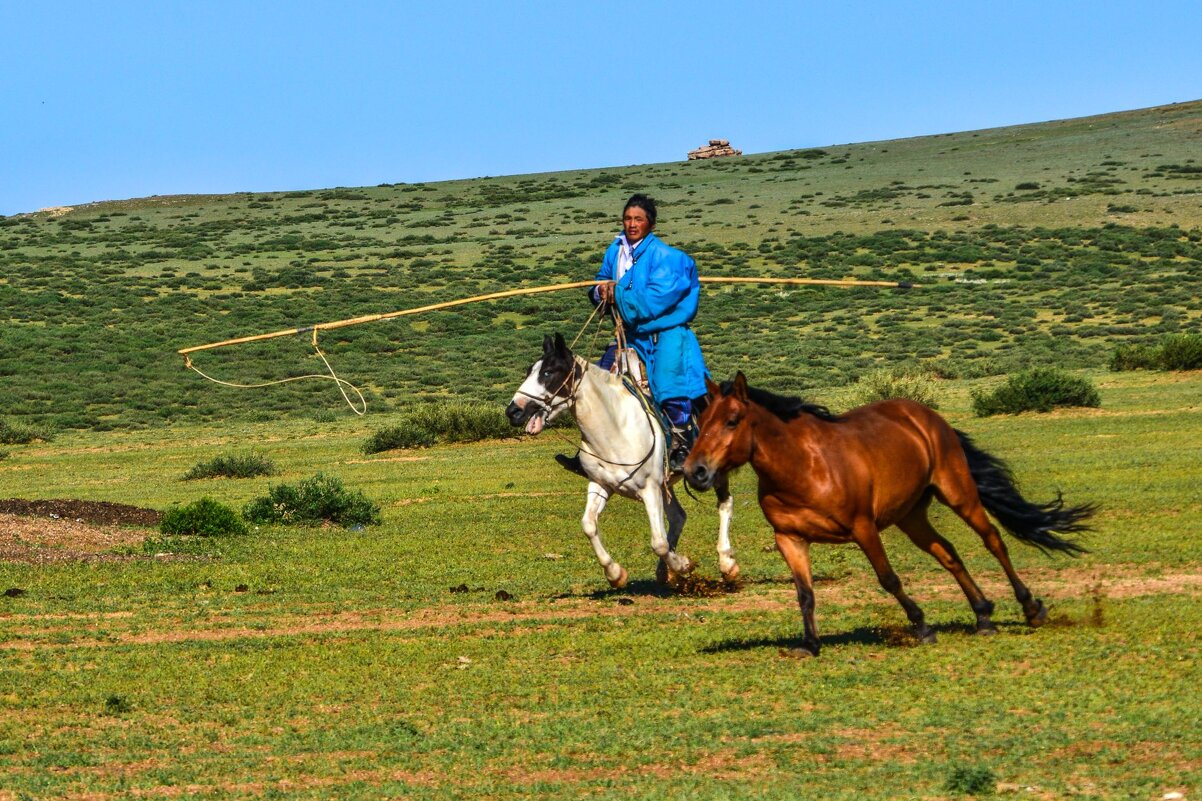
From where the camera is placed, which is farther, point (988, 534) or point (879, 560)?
point (988, 534)

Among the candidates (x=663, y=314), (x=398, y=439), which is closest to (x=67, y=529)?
(x=663, y=314)

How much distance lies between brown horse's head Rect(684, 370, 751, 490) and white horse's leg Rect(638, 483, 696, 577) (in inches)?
110

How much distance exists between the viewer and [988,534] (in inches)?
392

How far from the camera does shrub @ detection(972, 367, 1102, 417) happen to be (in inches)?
1124

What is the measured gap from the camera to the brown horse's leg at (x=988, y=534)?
32.4ft

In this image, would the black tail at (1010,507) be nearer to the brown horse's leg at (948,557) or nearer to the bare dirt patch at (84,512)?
the brown horse's leg at (948,557)

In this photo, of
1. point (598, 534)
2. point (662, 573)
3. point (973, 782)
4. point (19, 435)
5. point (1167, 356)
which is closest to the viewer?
point (973, 782)

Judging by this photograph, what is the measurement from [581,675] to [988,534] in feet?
9.04

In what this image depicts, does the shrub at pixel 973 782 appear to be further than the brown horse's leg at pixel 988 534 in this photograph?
No

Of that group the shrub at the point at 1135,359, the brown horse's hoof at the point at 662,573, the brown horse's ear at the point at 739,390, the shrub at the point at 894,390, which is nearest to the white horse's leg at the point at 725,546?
the brown horse's hoof at the point at 662,573

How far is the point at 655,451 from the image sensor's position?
12.0 metres

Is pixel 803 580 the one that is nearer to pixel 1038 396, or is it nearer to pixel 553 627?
pixel 553 627

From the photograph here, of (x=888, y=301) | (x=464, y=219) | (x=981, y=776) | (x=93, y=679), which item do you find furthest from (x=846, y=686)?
(x=464, y=219)

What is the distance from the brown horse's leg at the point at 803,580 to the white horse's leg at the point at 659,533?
263cm
